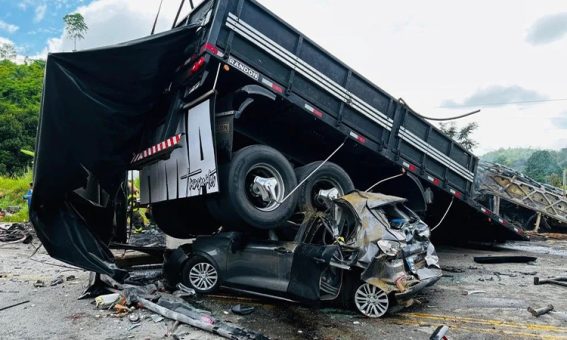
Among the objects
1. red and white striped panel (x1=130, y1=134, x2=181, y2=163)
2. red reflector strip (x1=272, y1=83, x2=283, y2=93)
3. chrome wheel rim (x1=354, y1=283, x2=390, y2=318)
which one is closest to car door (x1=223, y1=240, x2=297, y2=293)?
chrome wheel rim (x1=354, y1=283, x2=390, y2=318)

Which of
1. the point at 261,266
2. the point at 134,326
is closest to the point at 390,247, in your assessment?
the point at 261,266

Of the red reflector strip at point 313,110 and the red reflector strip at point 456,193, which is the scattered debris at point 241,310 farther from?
the red reflector strip at point 456,193

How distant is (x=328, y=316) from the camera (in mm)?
4836

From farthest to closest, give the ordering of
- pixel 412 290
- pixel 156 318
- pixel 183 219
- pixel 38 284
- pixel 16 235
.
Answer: pixel 16 235, pixel 183 219, pixel 38 284, pixel 412 290, pixel 156 318

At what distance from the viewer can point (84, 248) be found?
17.8 feet

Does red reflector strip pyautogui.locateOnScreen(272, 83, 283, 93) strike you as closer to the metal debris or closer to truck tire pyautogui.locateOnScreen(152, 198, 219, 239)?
truck tire pyautogui.locateOnScreen(152, 198, 219, 239)

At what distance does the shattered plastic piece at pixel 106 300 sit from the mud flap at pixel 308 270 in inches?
81.3

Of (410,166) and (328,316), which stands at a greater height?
(410,166)

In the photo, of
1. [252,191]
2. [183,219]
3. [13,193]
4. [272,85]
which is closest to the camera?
[272,85]

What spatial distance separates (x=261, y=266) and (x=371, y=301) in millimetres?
1428

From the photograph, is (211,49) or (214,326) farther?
(211,49)

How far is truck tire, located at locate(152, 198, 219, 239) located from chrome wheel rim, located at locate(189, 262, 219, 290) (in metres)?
1.43

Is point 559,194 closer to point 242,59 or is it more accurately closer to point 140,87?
point 242,59

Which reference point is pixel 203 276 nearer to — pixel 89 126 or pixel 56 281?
pixel 89 126
